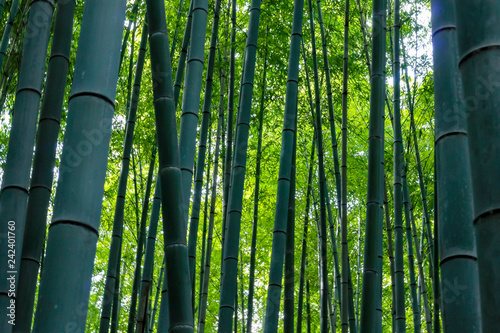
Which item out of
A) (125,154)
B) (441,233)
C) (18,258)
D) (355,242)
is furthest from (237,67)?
(441,233)

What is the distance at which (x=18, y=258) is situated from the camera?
6.86 ft

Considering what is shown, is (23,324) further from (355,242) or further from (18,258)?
(355,242)

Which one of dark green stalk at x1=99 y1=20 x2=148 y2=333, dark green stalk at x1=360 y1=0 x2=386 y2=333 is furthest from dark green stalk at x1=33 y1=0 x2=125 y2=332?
dark green stalk at x1=99 y1=20 x2=148 y2=333

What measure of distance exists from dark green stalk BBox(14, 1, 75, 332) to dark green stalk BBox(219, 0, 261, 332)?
879mm

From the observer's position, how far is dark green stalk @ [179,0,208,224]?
7.68ft

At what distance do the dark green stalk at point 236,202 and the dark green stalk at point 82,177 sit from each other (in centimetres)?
150

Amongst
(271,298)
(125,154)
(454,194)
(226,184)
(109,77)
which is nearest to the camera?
(109,77)

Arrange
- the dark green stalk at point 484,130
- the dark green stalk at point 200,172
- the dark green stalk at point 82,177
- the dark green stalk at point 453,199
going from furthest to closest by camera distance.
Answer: the dark green stalk at point 200,172
the dark green stalk at point 453,199
the dark green stalk at point 82,177
the dark green stalk at point 484,130

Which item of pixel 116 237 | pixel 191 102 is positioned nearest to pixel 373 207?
pixel 191 102

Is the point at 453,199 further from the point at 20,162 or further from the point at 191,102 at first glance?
the point at 20,162

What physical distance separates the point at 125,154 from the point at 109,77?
87.8 inches

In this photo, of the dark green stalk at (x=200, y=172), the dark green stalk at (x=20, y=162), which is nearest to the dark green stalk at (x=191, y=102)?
the dark green stalk at (x=20, y=162)

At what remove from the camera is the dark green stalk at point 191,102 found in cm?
234

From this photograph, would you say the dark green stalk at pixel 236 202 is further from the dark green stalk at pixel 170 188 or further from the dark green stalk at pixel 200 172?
the dark green stalk at pixel 170 188
